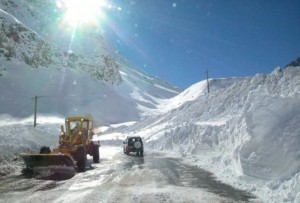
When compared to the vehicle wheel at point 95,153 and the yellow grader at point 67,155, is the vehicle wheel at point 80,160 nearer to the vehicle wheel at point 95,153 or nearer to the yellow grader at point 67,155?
the yellow grader at point 67,155

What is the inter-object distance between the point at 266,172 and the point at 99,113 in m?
103

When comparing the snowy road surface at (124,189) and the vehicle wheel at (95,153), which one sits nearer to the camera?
the snowy road surface at (124,189)

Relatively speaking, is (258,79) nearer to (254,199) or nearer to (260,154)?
(260,154)

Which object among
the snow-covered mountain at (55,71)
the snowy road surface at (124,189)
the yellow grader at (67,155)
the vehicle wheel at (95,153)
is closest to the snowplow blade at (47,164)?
the yellow grader at (67,155)

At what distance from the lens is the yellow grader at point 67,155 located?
16422 millimetres

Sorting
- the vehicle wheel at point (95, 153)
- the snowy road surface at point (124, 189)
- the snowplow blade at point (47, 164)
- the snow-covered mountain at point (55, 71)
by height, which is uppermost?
the snow-covered mountain at point (55, 71)

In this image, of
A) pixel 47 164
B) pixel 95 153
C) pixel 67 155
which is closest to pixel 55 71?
pixel 95 153

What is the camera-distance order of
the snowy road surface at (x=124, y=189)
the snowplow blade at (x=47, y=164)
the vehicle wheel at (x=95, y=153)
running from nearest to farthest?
the snowy road surface at (x=124, y=189) → the snowplow blade at (x=47, y=164) → the vehicle wheel at (x=95, y=153)

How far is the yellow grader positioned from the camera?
16.4 meters

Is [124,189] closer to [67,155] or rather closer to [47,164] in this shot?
[67,155]

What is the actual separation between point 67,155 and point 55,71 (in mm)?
110758

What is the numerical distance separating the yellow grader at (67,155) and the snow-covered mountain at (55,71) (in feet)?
249

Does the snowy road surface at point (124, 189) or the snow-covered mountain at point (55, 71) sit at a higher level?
the snow-covered mountain at point (55, 71)

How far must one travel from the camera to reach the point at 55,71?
124 meters
